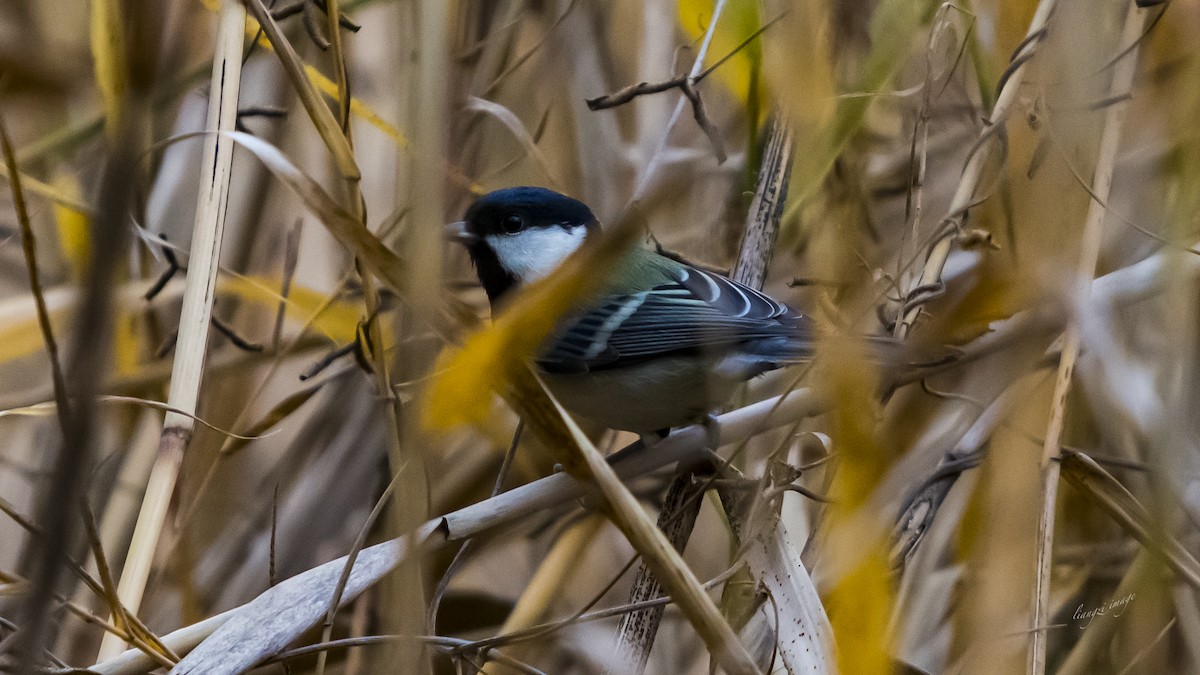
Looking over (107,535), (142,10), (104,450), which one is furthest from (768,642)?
(104,450)

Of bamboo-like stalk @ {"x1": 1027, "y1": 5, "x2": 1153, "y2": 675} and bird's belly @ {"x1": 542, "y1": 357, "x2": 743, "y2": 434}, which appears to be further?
bird's belly @ {"x1": 542, "y1": 357, "x2": 743, "y2": 434}

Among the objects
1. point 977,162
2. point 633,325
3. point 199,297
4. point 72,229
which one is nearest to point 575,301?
point 199,297

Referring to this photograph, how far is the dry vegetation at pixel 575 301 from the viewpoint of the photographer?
446 mm

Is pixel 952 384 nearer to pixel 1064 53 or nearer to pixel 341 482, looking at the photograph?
pixel 1064 53

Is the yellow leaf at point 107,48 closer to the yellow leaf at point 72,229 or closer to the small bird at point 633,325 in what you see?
the yellow leaf at point 72,229

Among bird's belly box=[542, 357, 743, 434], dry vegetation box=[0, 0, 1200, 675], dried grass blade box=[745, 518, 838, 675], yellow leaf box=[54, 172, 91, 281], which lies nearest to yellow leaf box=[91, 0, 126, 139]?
dry vegetation box=[0, 0, 1200, 675]

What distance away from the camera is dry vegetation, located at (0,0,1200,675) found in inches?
17.6

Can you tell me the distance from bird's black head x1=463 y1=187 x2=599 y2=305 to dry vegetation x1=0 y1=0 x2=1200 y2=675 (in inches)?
2.0

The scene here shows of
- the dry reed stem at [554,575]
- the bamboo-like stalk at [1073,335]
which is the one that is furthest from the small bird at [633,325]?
the bamboo-like stalk at [1073,335]

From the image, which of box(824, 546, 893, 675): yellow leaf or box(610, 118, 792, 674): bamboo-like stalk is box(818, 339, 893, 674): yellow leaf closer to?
box(824, 546, 893, 675): yellow leaf

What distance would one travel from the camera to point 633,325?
123 centimetres

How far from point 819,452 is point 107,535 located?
820 millimetres

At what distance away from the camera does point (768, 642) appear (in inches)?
30.9

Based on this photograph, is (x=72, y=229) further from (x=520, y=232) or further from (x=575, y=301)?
(x=575, y=301)
